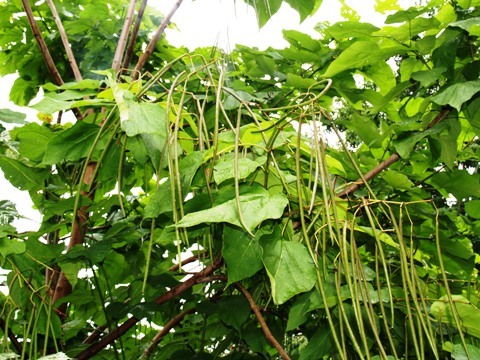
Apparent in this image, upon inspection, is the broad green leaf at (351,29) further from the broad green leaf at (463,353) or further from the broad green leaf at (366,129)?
the broad green leaf at (463,353)

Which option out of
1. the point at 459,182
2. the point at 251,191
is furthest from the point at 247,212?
the point at 459,182

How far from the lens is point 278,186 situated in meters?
0.72

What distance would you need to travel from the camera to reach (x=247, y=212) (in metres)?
0.62

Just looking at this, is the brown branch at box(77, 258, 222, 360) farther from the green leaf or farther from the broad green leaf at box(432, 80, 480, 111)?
the broad green leaf at box(432, 80, 480, 111)

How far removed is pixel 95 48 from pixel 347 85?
63 centimetres

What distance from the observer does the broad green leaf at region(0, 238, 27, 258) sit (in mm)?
876

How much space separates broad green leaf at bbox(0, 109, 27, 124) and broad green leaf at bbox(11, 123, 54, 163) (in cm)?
3

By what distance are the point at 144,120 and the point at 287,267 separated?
0.23m

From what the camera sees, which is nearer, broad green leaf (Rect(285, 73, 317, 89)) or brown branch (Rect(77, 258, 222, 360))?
brown branch (Rect(77, 258, 222, 360))

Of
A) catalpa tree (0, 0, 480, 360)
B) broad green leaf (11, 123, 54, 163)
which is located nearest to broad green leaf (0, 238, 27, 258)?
catalpa tree (0, 0, 480, 360)

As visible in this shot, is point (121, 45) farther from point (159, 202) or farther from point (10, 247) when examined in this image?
point (159, 202)

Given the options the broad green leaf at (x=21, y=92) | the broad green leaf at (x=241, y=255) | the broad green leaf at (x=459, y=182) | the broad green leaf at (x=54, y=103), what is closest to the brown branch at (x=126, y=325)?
the broad green leaf at (x=241, y=255)

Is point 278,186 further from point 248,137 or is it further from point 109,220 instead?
point 109,220

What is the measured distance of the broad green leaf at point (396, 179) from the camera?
1.11 m
